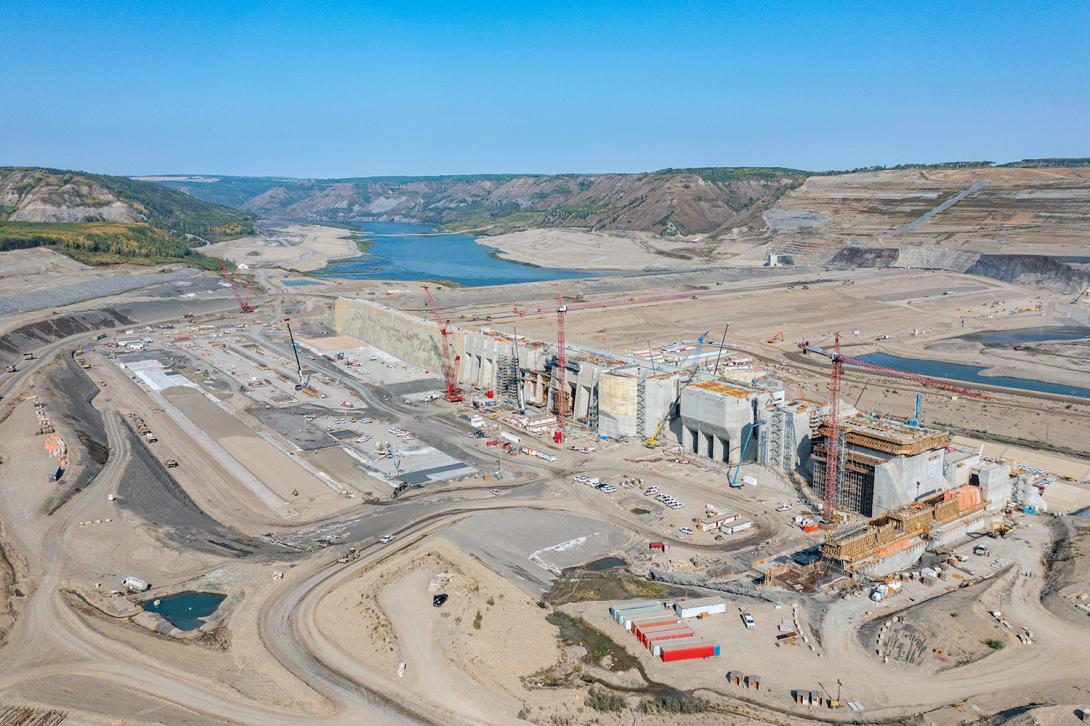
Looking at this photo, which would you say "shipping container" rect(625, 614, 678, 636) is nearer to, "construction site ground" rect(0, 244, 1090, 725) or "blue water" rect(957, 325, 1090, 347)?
"construction site ground" rect(0, 244, 1090, 725)

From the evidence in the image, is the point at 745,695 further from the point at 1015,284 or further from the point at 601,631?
the point at 1015,284

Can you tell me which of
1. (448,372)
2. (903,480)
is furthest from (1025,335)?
(448,372)

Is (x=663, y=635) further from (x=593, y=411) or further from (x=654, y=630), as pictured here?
(x=593, y=411)

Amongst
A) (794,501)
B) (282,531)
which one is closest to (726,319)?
(794,501)

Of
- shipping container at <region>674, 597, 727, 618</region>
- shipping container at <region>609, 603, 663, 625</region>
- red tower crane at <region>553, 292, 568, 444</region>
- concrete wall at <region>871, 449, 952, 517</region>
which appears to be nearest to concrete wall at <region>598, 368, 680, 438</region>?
red tower crane at <region>553, 292, 568, 444</region>

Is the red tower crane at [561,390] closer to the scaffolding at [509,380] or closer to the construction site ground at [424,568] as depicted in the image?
the construction site ground at [424,568]
